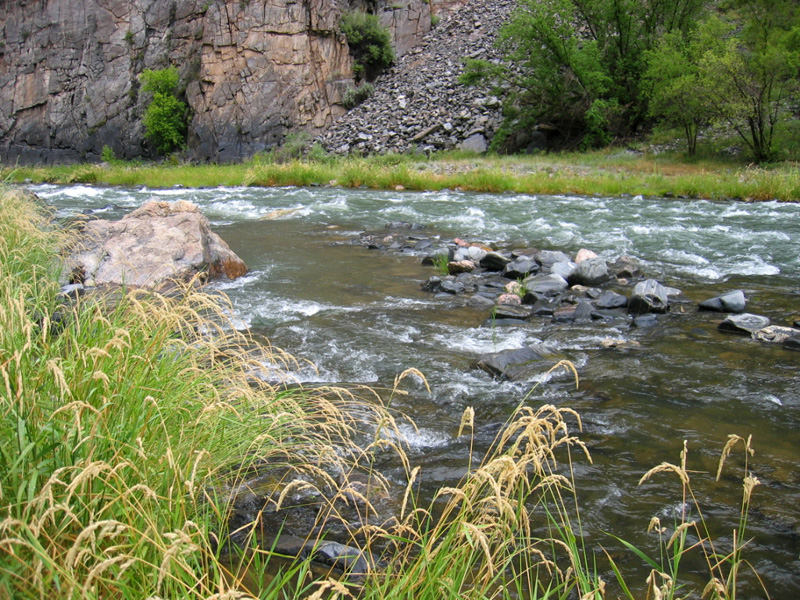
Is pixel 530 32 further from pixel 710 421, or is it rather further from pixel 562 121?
pixel 710 421

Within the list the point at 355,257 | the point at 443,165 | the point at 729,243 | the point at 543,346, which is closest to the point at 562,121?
the point at 443,165

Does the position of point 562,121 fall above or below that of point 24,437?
above

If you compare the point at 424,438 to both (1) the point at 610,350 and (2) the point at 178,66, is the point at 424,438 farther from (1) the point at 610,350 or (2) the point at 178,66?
(2) the point at 178,66

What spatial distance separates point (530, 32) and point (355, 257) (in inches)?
852

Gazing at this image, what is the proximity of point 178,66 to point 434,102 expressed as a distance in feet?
59.8

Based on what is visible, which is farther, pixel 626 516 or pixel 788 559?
pixel 626 516

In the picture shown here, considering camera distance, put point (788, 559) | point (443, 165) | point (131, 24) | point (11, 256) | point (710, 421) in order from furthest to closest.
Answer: point (131, 24)
point (443, 165)
point (11, 256)
point (710, 421)
point (788, 559)

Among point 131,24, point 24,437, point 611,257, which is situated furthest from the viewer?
point 131,24

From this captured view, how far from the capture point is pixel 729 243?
11.1 m

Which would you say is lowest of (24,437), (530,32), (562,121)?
(24,437)

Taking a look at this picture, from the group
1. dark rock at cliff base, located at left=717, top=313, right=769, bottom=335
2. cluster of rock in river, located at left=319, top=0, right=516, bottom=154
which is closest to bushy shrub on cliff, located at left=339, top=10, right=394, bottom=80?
cluster of rock in river, located at left=319, top=0, right=516, bottom=154

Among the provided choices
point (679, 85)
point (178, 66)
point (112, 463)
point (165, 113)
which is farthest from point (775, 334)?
point (178, 66)

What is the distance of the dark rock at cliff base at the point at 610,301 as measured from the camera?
766cm

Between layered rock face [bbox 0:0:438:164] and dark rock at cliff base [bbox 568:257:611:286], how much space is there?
1186 inches
